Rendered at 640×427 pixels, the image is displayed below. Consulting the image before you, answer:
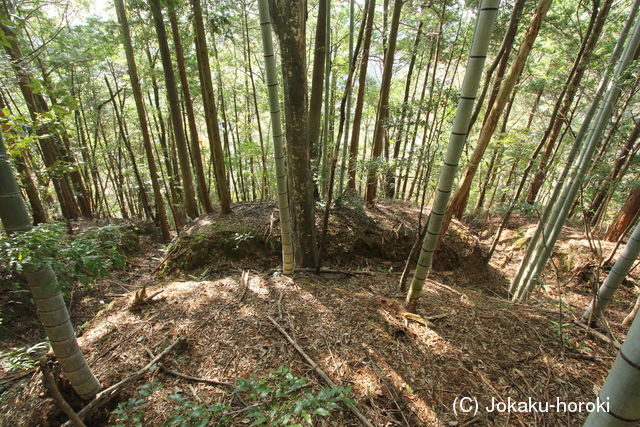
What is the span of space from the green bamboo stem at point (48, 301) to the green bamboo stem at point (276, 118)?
6.03 feet

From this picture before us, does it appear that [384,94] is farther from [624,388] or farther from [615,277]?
[624,388]

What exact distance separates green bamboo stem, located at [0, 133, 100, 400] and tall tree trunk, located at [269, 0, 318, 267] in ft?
7.95

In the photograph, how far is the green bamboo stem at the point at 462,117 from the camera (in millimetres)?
1496

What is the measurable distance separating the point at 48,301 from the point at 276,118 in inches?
85.9

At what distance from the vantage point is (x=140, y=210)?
1136 centimetres

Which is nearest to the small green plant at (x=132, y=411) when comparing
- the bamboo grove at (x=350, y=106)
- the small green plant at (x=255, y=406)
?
the small green plant at (x=255, y=406)

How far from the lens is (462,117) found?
5.51 ft

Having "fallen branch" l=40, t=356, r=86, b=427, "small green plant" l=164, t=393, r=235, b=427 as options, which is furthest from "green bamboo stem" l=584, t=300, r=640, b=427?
"fallen branch" l=40, t=356, r=86, b=427

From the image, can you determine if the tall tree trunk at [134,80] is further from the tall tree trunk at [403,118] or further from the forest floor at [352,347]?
the tall tree trunk at [403,118]

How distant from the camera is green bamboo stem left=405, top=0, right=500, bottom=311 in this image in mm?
1496

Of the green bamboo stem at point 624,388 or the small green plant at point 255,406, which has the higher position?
the green bamboo stem at point 624,388

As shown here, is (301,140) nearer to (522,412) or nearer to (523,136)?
(522,412)

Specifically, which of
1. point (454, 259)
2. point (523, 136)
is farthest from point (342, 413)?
point (523, 136)

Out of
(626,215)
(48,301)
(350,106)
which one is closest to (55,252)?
(48,301)
